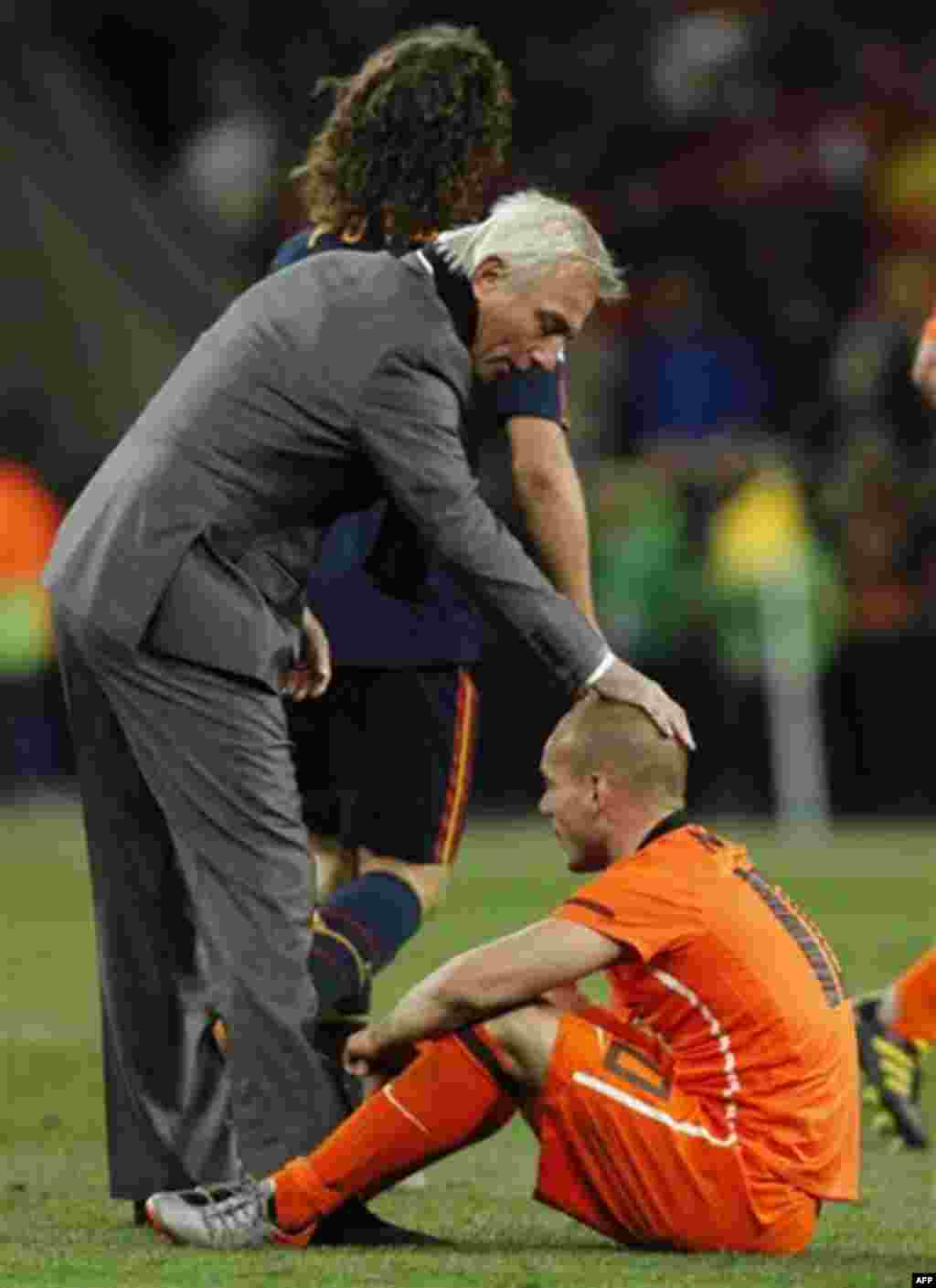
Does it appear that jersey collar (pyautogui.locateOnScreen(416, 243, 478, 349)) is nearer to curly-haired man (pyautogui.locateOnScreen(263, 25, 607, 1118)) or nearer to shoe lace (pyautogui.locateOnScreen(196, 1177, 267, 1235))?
curly-haired man (pyautogui.locateOnScreen(263, 25, 607, 1118))

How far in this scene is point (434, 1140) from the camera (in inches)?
215

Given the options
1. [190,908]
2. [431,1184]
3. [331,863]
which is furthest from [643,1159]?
[331,863]

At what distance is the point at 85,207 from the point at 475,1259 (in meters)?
15.0

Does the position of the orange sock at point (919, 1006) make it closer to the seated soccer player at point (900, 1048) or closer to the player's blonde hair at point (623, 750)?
the seated soccer player at point (900, 1048)

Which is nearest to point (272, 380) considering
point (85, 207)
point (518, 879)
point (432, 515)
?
point (432, 515)

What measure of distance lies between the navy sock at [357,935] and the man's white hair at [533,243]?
47.4 inches

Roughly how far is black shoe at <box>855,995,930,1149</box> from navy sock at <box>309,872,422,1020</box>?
1.59 metres

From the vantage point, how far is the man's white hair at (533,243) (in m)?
5.52

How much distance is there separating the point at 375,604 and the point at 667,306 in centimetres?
1157

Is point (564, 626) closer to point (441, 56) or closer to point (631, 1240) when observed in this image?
point (631, 1240)

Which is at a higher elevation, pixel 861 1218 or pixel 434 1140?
pixel 434 1140

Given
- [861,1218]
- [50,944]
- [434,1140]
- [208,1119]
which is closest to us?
[434,1140]

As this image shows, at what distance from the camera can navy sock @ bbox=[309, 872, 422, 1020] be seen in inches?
235

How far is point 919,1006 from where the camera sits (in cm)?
791
